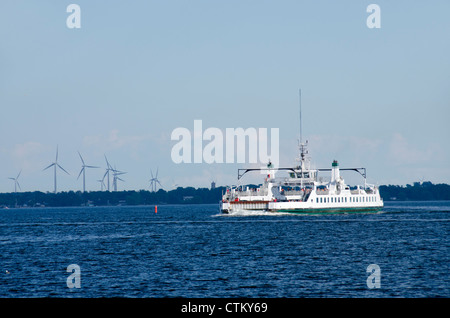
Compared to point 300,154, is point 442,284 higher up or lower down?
lower down

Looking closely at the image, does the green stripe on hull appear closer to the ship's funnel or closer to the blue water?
the ship's funnel

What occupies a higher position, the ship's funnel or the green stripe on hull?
the ship's funnel

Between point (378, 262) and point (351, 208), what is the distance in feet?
332

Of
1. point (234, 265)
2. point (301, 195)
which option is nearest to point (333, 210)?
point (301, 195)

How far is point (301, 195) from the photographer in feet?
504

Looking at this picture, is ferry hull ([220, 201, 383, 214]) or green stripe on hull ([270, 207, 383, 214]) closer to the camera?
ferry hull ([220, 201, 383, 214])

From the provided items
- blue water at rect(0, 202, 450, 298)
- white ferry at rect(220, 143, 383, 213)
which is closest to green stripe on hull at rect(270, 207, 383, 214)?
white ferry at rect(220, 143, 383, 213)

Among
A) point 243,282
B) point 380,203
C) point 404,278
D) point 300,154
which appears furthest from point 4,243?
point 380,203

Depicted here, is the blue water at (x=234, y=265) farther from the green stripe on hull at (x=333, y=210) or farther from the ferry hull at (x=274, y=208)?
the green stripe on hull at (x=333, y=210)

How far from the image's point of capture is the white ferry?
149 metres

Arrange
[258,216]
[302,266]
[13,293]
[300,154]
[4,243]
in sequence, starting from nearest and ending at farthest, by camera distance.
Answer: [13,293]
[302,266]
[4,243]
[258,216]
[300,154]
